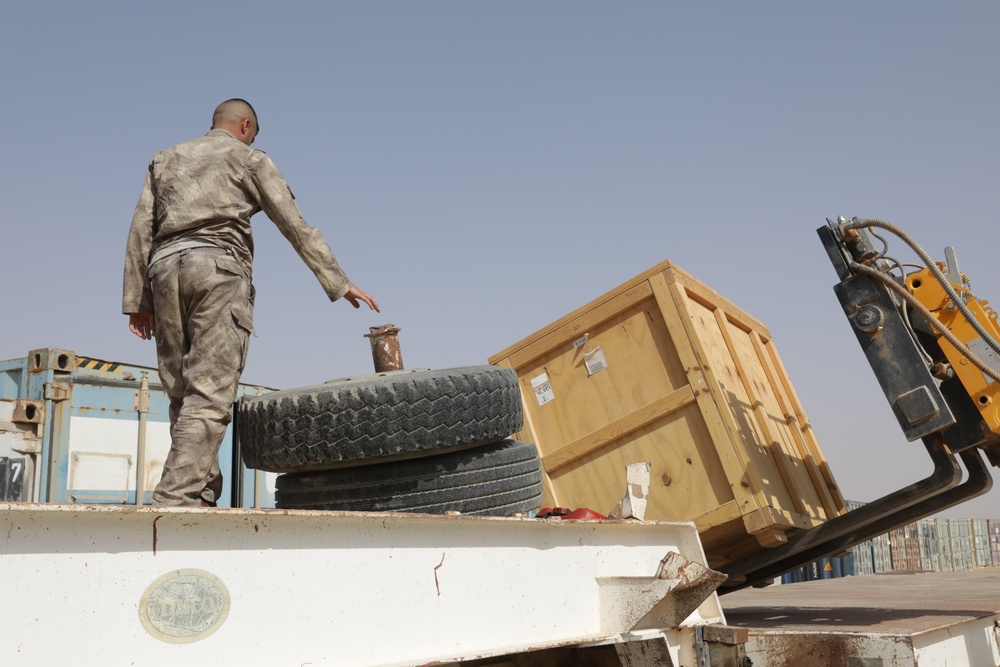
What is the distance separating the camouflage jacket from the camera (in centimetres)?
332

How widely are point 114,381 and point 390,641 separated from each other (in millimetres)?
3901

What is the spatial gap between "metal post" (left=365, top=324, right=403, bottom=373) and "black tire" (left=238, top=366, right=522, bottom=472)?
40 cm

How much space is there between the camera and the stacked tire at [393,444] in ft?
9.62

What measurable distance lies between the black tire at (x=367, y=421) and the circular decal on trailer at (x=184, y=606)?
3.21 ft

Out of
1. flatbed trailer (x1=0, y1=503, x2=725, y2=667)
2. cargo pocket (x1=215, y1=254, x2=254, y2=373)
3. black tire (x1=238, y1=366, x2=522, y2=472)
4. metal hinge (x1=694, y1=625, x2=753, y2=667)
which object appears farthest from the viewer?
cargo pocket (x1=215, y1=254, x2=254, y2=373)

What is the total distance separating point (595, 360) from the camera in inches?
196

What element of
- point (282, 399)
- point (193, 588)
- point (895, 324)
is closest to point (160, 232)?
point (282, 399)

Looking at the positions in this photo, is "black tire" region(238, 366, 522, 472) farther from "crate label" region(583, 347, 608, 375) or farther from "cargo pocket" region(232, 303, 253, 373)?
"crate label" region(583, 347, 608, 375)

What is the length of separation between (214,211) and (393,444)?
1.11 metres

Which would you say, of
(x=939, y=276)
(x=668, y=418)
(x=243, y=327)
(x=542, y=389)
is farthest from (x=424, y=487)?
(x=939, y=276)

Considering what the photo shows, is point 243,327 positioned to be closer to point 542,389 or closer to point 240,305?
point 240,305

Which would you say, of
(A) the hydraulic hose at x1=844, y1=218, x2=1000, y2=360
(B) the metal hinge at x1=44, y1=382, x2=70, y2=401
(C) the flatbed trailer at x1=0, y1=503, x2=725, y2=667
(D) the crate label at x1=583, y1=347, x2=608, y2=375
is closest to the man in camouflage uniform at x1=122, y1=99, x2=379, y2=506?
(C) the flatbed trailer at x1=0, y1=503, x2=725, y2=667

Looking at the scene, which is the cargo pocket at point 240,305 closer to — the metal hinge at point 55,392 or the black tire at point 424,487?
the black tire at point 424,487

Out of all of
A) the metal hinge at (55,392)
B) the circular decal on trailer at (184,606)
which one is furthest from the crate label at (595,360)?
the circular decal on trailer at (184,606)
